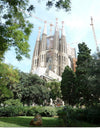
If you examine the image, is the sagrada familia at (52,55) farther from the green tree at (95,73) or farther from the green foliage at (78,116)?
the green foliage at (78,116)

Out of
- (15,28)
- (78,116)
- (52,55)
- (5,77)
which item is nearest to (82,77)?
(5,77)

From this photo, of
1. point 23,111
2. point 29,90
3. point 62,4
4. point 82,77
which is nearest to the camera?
point 62,4

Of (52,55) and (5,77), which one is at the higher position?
(52,55)

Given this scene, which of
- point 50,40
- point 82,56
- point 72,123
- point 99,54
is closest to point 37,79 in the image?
point 82,56

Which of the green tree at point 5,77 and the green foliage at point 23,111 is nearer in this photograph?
the green tree at point 5,77

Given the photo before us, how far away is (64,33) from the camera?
9775cm

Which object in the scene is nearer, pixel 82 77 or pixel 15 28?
pixel 15 28

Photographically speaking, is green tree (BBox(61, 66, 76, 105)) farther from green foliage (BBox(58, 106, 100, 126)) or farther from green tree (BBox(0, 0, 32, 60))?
green tree (BBox(0, 0, 32, 60))

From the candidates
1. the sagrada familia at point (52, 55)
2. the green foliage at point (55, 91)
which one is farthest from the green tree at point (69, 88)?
the sagrada familia at point (52, 55)

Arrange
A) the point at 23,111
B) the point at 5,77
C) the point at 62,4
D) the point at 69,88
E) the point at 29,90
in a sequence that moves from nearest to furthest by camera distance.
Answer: the point at 62,4 → the point at 5,77 → the point at 23,111 → the point at 69,88 → the point at 29,90

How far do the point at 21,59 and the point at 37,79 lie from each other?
27656 mm

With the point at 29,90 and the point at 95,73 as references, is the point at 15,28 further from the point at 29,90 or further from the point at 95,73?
the point at 29,90

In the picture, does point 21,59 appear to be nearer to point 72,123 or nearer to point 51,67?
point 72,123

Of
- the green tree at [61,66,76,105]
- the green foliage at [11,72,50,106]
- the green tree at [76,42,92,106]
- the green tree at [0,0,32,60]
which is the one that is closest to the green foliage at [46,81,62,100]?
the green foliage at [11,72,50,106]
